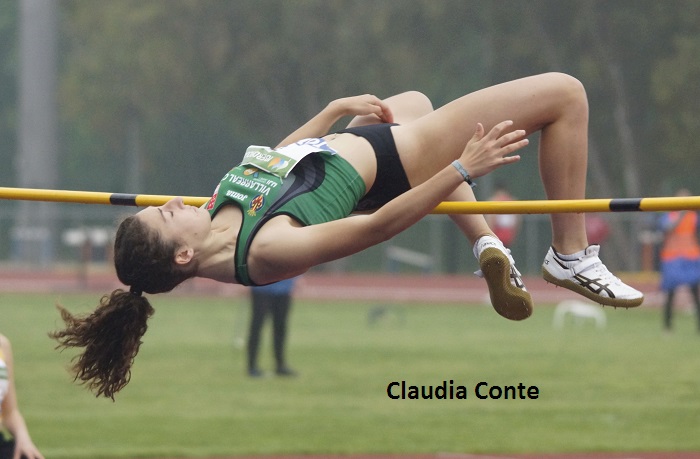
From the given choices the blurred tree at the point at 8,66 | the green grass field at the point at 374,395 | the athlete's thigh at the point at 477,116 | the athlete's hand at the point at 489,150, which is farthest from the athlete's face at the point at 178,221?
the blurred tree at the point at 8,66

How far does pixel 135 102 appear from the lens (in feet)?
116

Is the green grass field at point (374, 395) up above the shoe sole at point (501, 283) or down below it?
below

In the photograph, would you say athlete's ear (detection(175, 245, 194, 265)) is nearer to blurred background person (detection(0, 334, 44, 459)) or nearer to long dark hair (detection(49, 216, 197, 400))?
long dark hair (detection(49, 216, 197, 400))

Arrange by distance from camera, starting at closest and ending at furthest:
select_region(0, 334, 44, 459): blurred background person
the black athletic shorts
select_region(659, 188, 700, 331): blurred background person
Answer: the black athletic shorts → select_region(0, 334, 44, 459): blurred background person → select_region(659, 188, 700, 331): blurred background person

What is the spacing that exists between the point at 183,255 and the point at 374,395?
25.9ft

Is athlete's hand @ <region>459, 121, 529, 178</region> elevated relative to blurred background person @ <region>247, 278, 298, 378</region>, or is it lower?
elevated

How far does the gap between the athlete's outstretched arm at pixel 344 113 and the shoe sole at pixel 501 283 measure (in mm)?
679

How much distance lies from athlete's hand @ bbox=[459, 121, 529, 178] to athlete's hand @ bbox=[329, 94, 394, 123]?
755 millimetres

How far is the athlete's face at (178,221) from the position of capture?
5023 millimetres

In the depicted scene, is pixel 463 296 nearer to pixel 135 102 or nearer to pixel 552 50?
pixel 552 50

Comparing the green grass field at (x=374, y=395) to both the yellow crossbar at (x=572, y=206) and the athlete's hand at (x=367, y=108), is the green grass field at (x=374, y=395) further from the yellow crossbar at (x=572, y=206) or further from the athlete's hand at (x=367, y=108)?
the yellow crossbar at (x=572, y=206)

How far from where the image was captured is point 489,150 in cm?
479

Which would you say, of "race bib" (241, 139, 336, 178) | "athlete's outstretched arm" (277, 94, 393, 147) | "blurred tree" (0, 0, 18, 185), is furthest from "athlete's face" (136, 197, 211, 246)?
"blurred tree" (0, 0, 18, 185)

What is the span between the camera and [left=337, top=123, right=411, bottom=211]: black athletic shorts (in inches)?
205
